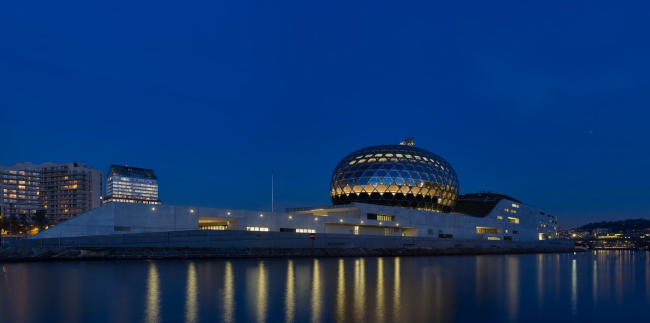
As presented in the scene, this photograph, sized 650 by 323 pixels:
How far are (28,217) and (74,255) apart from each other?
139 m

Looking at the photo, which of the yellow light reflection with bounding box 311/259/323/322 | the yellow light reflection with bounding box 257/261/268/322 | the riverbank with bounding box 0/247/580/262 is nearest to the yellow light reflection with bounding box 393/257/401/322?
the yellow light reflection with bounding box 311/259/323/322

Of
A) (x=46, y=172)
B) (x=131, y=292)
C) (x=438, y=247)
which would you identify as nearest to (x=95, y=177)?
(x=46, y=172)

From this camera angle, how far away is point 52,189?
164 meters

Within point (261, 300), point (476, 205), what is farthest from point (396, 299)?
point (476, 205)

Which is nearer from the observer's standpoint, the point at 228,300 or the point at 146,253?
the point at 228,300

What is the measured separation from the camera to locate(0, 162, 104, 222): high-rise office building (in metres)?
160

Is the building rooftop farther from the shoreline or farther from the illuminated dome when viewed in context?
the shoreline

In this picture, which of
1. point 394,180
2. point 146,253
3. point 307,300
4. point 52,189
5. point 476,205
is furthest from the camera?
point 52,189

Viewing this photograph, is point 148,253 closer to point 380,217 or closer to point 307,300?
point 307,300

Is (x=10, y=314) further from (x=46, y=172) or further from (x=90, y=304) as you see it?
(x=46, y=172)

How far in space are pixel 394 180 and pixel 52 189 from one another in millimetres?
138272

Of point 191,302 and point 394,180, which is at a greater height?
point 394,180

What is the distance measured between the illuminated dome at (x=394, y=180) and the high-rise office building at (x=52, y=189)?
115 meters

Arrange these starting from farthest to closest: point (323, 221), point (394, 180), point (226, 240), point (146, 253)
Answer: point (394, 180) → point (323, 221) → point (226, 240) → point (146, 253)
